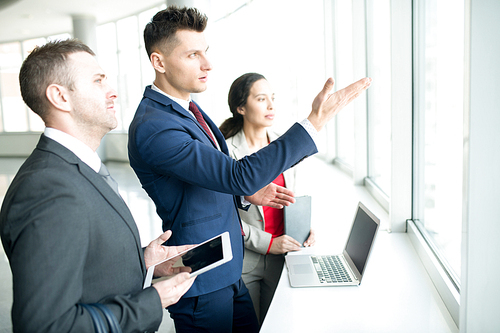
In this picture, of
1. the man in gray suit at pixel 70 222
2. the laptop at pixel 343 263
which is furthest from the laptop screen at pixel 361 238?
the man in gray suit at pixel 70 222

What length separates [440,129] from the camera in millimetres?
1715

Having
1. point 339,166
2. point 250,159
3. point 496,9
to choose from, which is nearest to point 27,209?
point 250,159

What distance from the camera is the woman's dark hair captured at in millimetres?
2391

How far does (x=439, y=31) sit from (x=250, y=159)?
3.61ft

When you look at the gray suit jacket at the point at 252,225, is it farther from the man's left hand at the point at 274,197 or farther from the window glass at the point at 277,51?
the window glass at the point at 277,51

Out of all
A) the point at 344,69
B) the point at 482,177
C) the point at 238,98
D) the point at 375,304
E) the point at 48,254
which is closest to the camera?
the point at 48,254

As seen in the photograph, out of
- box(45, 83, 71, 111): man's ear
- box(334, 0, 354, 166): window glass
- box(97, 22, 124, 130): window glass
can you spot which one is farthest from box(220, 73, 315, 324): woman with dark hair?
box(97, 22, 124, 130): window glass

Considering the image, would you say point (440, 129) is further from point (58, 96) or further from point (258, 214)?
point (58, 96)

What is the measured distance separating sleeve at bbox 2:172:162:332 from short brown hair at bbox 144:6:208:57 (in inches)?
35.2

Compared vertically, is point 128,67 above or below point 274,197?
above

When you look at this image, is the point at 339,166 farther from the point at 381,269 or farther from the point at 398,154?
the point at 381,269

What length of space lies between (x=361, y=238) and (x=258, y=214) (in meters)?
0.68

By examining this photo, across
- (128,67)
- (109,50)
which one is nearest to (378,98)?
(128,67)

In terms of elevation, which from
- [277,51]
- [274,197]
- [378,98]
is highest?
[277,51]
